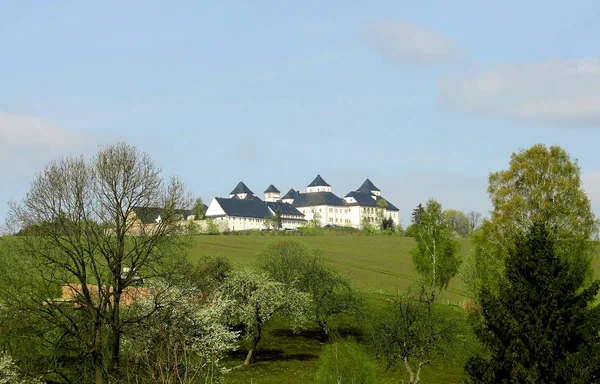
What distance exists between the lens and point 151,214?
47.3 metres

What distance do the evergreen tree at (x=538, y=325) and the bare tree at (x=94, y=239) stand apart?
22.9 metres

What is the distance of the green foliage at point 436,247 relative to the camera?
75.7 m

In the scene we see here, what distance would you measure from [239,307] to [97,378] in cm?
1948

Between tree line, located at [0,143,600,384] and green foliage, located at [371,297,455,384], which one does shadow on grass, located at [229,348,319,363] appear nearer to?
tree line, located at [0,143,600,384]

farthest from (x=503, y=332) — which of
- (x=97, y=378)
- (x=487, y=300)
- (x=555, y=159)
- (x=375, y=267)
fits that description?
(x=375, y=267)

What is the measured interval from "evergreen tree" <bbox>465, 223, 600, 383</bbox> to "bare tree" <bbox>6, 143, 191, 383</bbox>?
22938 millimetres

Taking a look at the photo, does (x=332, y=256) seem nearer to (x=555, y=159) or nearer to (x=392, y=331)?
(x=555, y=159)

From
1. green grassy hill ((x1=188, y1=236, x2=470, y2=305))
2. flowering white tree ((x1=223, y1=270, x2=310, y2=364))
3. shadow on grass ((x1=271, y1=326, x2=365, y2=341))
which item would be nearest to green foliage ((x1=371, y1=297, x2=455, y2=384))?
flowering white tree ((x1=223, y1=270, x2=310, y2=364))

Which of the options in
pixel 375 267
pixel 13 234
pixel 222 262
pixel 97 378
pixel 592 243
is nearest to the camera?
pixel 97 378

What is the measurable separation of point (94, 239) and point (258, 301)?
1808 centimetres

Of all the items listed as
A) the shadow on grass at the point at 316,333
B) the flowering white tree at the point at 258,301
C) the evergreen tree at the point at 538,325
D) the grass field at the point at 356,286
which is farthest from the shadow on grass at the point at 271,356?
Answer: the evergreen tree at the point at 538,325

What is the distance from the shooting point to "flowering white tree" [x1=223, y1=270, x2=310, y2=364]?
60344mm

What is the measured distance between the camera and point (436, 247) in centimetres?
7556

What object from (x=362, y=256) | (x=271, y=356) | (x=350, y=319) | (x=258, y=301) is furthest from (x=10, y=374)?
(x=362, y=256)
